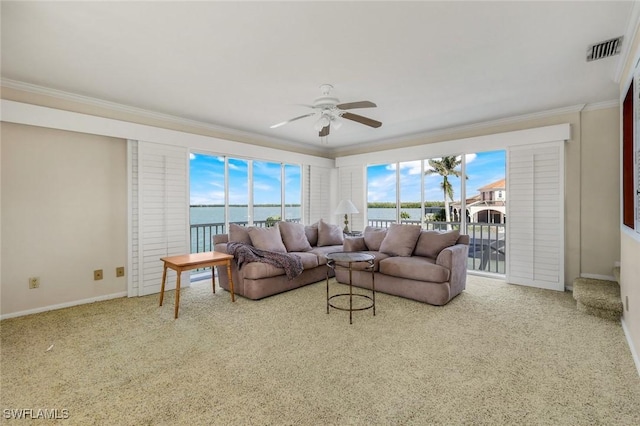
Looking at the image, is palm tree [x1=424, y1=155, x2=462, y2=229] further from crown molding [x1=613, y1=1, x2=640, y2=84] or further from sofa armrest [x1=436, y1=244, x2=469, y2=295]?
crown molding [x1=613, y1=1, x2=640, y2=84]

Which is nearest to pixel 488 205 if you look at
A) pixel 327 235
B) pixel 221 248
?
pixel 327 235

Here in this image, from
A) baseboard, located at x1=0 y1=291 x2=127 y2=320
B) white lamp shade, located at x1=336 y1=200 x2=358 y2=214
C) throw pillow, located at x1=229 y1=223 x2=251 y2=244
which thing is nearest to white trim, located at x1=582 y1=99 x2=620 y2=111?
white lamp shade, located at x1=336 y1=200 x2=358 y2=214

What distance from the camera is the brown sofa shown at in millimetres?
3434

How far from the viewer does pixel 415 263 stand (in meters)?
3.61

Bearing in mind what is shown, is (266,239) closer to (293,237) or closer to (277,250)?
(277,250)

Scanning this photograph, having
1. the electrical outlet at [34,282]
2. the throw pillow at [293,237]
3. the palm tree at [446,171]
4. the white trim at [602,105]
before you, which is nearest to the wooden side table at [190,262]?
the throw pillow at [293,237]

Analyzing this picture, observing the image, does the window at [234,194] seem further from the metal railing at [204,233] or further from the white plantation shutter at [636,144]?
the white plantation shutter at [636,144]

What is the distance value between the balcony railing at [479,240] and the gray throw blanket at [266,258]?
4.41 feet

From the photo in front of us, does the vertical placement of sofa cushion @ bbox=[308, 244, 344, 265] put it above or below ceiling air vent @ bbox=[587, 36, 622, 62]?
below

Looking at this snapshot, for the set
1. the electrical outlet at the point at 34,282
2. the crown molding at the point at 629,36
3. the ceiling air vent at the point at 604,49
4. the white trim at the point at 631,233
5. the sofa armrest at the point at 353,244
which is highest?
the ceiling air vent at the point at 604,49

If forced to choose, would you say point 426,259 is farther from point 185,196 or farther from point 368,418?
point 185,196

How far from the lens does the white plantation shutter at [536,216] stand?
158 inches

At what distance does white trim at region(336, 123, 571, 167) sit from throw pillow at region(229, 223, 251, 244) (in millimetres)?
3058

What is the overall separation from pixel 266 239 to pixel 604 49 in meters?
3.97
